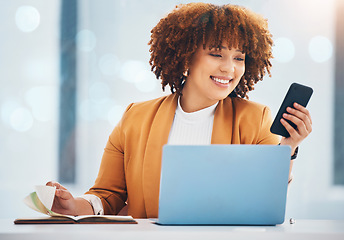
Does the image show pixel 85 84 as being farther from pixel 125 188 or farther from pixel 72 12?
pixel 125 188

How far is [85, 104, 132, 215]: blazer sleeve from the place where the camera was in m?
1.70

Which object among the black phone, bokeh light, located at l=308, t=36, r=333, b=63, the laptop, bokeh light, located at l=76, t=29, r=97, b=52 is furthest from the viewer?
bokeh light, located at l=76, t=29, r=97, b=52

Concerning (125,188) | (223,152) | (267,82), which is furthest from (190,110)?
(267,82)

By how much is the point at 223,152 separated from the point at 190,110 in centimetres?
83

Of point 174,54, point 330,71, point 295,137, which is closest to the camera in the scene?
point 295,137

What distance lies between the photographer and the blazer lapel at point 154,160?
1.66 metres

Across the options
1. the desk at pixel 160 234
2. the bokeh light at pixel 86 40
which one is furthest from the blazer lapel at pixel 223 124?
the bokeh light at pixel 86 40

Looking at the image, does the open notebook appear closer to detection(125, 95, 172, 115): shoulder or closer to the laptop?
the laptop

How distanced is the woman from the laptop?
65cm

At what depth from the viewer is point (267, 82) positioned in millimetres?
3121

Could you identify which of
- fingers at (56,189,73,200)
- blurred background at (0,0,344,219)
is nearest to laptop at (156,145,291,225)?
fingers at (56,189,73,200)

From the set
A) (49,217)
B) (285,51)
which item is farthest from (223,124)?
(285,51)

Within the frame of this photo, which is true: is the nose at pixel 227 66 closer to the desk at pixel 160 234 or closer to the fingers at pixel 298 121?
the fingers at pixel 298 121

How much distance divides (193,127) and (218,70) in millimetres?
245
